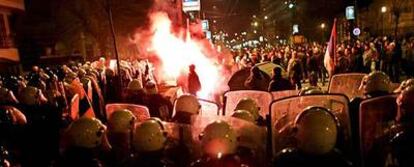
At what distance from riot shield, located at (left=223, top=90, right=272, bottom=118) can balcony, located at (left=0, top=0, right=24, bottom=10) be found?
79.3ft

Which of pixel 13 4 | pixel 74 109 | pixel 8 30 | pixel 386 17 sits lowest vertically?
pixel 74 109

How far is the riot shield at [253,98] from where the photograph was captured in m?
7.14

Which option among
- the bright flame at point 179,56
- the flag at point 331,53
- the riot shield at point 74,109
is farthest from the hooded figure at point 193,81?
the riot shield at point 74,109

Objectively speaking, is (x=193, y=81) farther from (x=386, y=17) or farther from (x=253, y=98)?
(x=386, y=17)

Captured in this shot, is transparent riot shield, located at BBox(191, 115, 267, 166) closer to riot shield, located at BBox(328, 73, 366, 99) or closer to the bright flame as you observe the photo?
riot shield, located at BBox(328, 73, 366, 99)

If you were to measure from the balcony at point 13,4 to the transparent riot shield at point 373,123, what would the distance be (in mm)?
27092

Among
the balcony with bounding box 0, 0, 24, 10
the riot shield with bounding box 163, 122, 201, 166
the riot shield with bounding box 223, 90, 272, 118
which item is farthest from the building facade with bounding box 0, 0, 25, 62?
the riot shield with bounding box 163, 122, 201, 166

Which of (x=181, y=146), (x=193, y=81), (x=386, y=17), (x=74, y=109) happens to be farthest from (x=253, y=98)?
(x=386, y=17)

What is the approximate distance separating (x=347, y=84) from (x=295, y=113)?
2717mm

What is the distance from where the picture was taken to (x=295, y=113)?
5469 mm

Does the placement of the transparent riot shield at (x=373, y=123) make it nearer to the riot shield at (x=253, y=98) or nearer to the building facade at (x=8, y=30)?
the riot shield at (x=253, y=98)

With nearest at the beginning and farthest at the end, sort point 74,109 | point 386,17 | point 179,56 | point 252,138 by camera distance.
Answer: point 252,138, point 74,109, point 179,56, point 386,17

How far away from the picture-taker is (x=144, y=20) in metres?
38.7

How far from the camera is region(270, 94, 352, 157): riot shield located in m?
5.12
